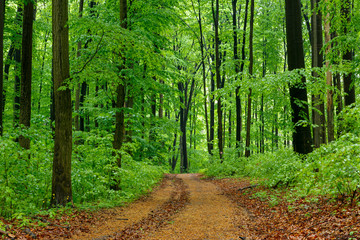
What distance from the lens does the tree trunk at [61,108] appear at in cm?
760

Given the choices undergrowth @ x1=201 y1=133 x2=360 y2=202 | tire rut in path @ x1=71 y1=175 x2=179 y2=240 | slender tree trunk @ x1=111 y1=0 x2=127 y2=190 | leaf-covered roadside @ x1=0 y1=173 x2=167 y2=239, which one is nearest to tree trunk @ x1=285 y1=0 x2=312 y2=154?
undergrowth @ x1=201 y1=133 x2=360 y2=202

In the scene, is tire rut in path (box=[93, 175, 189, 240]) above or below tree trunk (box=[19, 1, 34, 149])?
below

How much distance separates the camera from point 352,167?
5.12m

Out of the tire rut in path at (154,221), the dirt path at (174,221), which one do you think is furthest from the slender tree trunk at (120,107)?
the tire rut in path at (154,221)

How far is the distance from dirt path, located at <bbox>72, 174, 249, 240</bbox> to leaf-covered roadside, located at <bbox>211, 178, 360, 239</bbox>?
1.67 feet

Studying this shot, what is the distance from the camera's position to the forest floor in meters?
5.14

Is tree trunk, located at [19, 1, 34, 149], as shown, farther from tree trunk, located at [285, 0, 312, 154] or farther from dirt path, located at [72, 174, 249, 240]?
tree trunk, located at [285, 0, 312, 154]

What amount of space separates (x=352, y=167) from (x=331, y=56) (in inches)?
263

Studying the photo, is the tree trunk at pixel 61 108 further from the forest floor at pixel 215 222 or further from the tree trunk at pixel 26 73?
the tree trunk at pixel 26 73

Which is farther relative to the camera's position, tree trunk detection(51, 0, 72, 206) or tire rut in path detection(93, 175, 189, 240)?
tree trunk detection(51, 0, 72, 206)

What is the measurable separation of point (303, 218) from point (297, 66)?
5821 mm

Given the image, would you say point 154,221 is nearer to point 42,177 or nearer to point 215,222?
point 215,222

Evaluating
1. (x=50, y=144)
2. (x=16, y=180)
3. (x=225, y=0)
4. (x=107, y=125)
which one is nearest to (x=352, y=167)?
(x=16, y=180)

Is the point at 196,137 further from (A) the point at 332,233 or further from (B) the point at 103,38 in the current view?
(A) the point at 332,233
